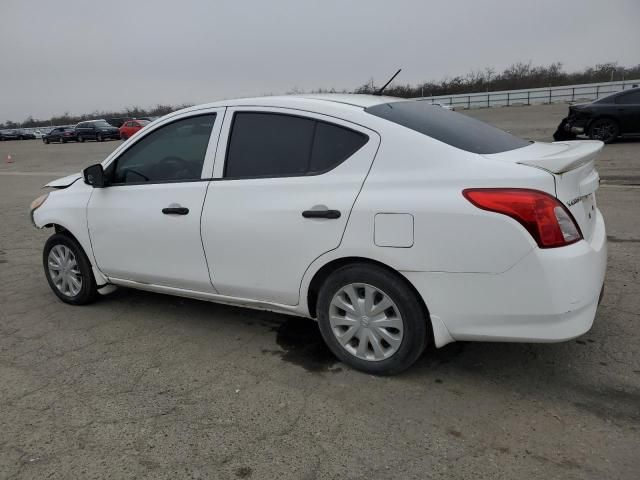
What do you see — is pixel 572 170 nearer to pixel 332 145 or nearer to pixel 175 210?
pixel 332 145

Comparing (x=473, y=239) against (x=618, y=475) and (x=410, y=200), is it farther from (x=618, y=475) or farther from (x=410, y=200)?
(x=618, y=475)

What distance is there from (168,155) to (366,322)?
6.37 ft

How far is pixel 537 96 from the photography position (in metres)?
37.4

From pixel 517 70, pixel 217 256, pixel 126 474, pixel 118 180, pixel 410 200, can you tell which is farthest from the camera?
pixel 517 70

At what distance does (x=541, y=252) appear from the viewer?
2.64 meters

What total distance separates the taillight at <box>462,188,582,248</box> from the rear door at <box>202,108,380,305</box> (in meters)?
0.73

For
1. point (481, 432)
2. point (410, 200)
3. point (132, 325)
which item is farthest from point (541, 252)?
point (132, 325)

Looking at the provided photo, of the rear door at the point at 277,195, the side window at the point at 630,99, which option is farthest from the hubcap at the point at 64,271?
the side window at the point at 630,99

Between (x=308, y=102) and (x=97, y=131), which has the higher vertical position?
(x=308, y=102)

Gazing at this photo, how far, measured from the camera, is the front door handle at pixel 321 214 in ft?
10.1

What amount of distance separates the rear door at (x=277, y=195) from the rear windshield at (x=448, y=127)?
289 millimetres

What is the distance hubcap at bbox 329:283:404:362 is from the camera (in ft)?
10.2

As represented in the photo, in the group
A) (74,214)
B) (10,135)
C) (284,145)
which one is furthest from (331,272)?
(10,135)

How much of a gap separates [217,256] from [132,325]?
1.18 m
